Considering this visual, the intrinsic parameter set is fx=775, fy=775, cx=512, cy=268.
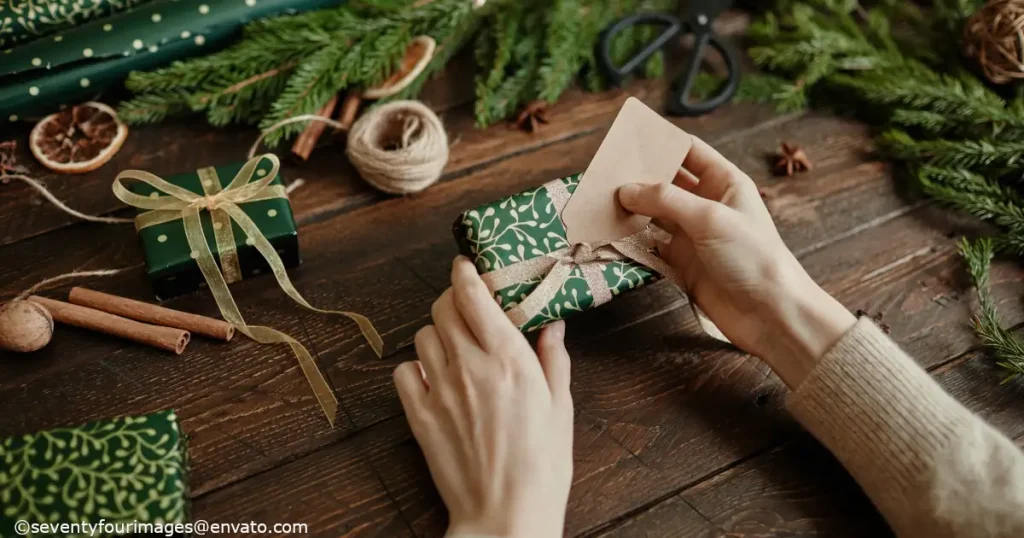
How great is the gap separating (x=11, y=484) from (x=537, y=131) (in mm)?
888

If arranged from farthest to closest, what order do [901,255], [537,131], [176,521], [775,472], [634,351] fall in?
[537,131] → [901,255] → [634,351] → [775,472] → [176,521]

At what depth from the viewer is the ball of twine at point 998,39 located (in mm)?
1238

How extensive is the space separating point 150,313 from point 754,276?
781mm

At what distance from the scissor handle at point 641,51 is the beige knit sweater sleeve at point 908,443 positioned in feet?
1.99

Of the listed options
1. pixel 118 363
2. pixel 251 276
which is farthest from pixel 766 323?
pixel 118 363

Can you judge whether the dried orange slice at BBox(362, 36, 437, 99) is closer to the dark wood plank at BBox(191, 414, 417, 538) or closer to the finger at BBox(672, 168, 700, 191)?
the finger at BBox(672, 168, 700, 191)

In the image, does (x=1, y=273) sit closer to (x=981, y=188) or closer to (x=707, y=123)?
(x=707, y=123)

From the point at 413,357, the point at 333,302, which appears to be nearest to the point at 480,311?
the point at 413,357

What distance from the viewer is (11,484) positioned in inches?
31.5

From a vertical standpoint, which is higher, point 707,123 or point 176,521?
point 707,123

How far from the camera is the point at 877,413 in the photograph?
88 centimetres

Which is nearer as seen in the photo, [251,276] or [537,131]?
[251,276]

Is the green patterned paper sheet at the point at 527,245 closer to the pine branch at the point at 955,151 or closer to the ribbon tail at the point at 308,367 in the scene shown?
the ribbon tail at the point at 308,367

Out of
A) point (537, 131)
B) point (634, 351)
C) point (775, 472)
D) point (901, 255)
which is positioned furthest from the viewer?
point (537, 131)
